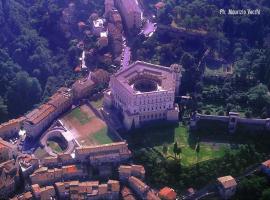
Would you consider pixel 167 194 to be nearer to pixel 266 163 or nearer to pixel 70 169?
pixel 70 169

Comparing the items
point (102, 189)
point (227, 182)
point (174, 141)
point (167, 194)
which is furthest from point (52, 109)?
point (227, 182)

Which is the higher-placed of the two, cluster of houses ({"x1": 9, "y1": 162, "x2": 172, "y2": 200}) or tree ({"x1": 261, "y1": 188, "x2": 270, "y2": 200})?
cluster of houses ({"x1": 9, "y1": 162, "x2": 172, "y2": 200})

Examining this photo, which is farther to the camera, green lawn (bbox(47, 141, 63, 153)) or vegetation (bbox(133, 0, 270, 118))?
vegetation (bbox(133, 0, 270, 118))

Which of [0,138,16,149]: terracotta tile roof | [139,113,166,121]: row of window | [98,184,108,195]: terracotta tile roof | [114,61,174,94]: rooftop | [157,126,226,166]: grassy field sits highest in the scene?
[114,61,174,94]: rooftop

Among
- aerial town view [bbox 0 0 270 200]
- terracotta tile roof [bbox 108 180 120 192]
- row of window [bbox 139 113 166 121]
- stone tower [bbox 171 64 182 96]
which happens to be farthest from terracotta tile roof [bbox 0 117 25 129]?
stone tower [bbox 171 64 182 96]

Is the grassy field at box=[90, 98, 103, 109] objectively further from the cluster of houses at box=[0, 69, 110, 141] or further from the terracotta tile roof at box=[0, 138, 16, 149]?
the terracotta tile roof at box=[0, 138, 16, 149]

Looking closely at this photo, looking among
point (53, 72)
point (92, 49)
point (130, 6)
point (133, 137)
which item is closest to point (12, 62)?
point (53, 72)

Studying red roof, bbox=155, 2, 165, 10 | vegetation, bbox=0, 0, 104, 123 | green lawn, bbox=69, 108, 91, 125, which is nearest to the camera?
green lawn, bbox=69, 108, 91, 125

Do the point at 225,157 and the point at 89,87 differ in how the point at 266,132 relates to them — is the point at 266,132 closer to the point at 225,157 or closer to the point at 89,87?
the point at 225,157
